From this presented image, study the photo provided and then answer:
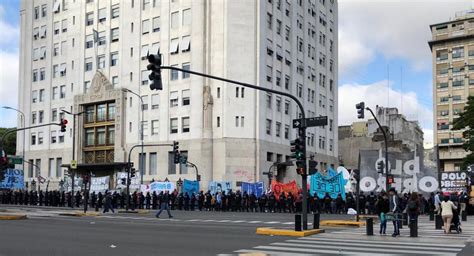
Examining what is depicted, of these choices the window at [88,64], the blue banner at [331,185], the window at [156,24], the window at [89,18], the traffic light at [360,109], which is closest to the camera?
the traffic light at [360,109]

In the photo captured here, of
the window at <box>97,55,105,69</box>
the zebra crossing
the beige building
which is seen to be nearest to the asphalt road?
the zebra crossing

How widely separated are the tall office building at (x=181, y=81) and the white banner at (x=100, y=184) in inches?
172

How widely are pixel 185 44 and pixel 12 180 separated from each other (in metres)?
23.2

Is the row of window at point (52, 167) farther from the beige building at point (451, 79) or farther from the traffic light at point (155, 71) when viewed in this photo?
the beige building at point (451, 79)

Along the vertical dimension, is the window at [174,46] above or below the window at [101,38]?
below

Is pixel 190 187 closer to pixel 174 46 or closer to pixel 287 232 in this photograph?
pixel 174 46

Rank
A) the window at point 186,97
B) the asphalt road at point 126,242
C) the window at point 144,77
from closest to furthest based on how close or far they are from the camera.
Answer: the asphalt road at point 126,242
the window at point 186,97
the window at point 144,77

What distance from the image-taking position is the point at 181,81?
62.8 m

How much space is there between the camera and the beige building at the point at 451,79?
99062 mm

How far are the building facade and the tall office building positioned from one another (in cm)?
2174

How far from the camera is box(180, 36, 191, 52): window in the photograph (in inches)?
2448

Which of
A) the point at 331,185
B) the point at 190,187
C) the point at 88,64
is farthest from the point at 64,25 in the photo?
the point at 331,185

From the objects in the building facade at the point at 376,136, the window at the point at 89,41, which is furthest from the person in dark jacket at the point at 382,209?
the building facade at the point at 376,136

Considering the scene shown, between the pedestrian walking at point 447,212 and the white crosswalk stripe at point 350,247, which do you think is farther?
the pedestrian walking at point 447,212
